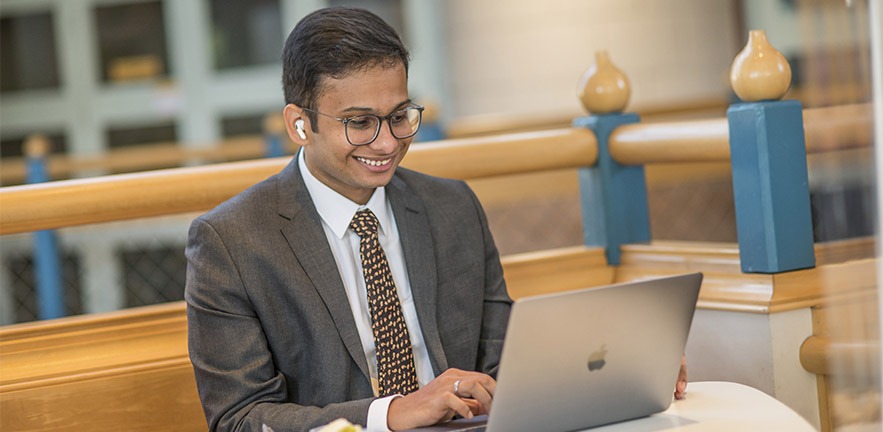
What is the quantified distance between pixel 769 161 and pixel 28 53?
8.37m

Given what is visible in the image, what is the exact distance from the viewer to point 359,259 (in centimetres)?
207

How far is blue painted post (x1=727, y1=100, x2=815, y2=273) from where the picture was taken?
2.26 metres

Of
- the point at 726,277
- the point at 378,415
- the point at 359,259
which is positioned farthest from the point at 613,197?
the point at 378,415

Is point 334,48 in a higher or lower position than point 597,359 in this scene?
higher

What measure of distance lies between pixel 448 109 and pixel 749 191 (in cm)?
652

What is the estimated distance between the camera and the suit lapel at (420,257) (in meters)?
2.08

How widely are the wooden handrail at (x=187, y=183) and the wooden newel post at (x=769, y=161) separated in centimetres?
53

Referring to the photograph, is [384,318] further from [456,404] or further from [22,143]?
[22,143]

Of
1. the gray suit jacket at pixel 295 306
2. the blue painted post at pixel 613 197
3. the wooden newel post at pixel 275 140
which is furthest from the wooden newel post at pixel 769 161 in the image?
the wooden newel post at pixel 275 140

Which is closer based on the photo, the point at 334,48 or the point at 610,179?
the point at 334,48

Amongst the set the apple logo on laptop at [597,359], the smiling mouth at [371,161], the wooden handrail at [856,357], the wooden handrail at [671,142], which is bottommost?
the apple logo on laptop at [597,359]

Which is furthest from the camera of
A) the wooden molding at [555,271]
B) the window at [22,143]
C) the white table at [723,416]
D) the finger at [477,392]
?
the window at [22,143]

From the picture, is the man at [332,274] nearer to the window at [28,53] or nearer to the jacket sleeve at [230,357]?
the jacket sleeve at [230,357]

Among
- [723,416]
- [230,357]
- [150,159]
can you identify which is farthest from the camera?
[150,159]
